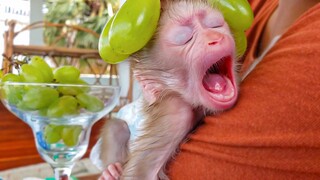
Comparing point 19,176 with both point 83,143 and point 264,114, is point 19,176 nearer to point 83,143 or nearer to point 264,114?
point 83,143

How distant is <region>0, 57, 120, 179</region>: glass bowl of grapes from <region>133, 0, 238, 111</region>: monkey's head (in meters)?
0.26

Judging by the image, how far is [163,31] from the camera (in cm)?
61

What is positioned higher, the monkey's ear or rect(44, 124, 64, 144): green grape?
the monkey's ear

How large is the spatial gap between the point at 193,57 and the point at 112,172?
272mm

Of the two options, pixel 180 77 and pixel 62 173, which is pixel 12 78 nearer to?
pixel 62 173

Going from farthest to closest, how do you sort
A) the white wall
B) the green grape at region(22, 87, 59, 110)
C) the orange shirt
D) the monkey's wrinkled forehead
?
the white wall
the green grape at region(22, 87, 59, 110)
the monkey's wrinkled forehead
the orange shirt

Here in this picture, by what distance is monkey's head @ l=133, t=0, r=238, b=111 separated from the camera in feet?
1.88

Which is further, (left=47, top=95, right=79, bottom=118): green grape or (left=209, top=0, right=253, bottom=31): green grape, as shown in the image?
(left=47, top=95, right=79, bottom=118): green grape

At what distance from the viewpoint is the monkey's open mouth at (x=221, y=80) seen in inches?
22.6

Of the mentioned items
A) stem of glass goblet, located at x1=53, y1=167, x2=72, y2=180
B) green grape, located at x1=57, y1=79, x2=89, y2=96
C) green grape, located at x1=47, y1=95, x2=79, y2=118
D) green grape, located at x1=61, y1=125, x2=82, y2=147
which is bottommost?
stem of glass goblet, located at x1=53, y1=167, x2=72, y2=180

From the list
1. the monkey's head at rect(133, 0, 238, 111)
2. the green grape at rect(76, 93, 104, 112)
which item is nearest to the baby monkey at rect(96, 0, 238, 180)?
the monkey's head at rect(133, 0, 238, 111)

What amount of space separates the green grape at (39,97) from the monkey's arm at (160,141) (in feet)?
1.00

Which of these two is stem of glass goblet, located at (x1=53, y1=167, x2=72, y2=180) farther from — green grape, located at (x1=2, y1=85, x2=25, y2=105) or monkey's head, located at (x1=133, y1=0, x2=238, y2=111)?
monkey's head, located at (x1=133, y1=0, x2=238, y2=111)

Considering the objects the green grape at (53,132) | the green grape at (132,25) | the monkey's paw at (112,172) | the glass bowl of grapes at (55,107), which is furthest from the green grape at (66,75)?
the green grape at (132,25)
